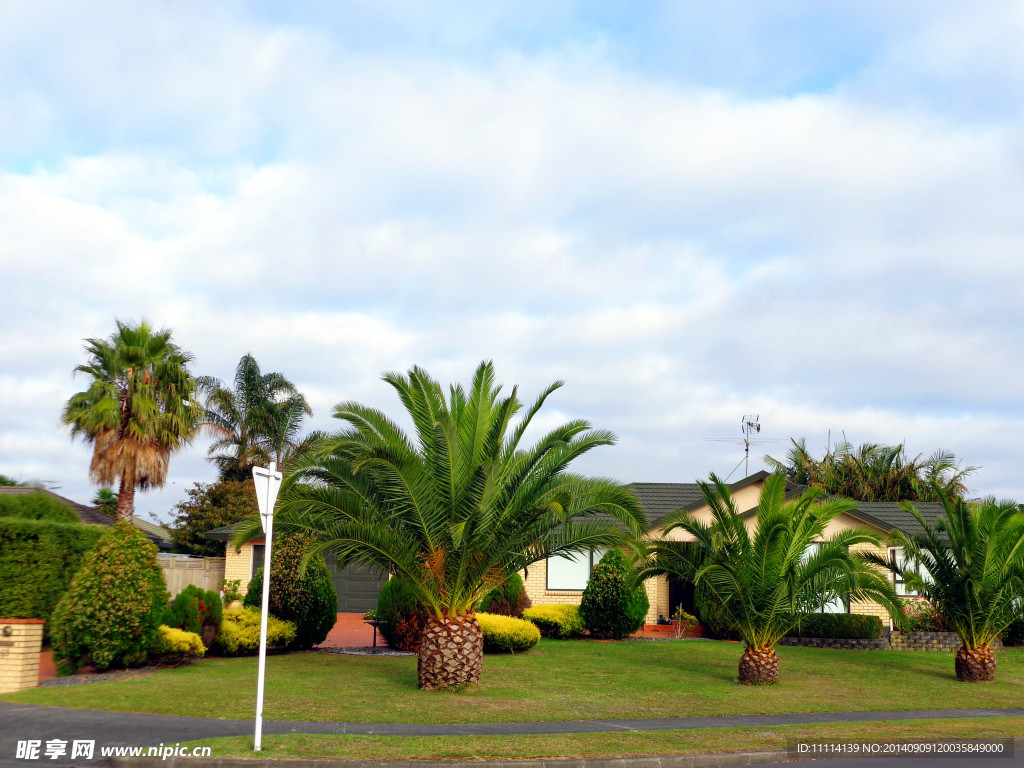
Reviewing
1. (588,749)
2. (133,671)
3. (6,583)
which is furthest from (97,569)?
(588,749)

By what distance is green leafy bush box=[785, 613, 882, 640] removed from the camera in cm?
2322

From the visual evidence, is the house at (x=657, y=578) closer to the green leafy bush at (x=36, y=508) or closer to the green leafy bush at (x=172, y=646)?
the green leafy bush at (x=36, y=508)

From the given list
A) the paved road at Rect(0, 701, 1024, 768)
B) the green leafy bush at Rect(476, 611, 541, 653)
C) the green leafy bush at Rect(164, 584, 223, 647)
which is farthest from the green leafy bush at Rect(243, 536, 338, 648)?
the paved road at Rect(0, 701, 1024, 768)

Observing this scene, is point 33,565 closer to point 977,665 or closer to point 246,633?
point 246,633

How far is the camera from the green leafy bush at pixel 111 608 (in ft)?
46.9

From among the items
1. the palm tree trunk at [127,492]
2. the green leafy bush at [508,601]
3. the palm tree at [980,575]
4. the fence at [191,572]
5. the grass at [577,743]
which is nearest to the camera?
the grass at [577,743]

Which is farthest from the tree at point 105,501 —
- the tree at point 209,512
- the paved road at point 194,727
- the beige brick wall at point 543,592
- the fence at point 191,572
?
the paved road at point 194,727

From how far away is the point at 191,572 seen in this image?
27.2 meters

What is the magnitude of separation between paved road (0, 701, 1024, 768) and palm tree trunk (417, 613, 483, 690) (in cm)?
272

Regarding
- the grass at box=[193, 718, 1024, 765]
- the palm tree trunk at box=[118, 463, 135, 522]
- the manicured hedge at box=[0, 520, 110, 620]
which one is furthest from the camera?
the palm tree trunk at box=[118, 463, 135, 522]

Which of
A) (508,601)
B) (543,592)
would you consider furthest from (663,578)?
(508,601)

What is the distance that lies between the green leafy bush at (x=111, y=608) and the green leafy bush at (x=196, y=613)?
4.72ft

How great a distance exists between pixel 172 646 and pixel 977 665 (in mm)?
15580

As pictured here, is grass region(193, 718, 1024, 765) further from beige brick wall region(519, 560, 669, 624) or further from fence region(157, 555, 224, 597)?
fence region(157, 555, 224, 597)
